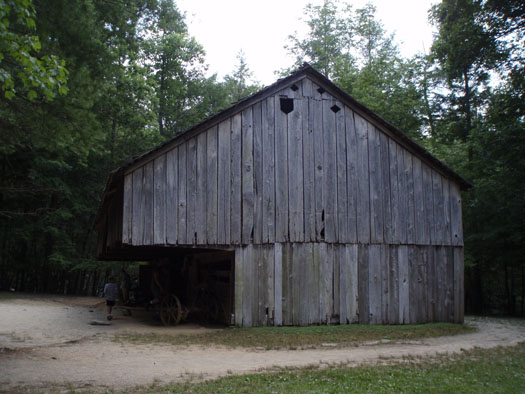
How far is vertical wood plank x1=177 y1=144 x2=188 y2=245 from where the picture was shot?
14.0 meters

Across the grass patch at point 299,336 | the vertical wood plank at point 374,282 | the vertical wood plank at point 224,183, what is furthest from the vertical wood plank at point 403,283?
the vertical wood plank at point 224,183

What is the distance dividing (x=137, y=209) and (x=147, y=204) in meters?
0.31

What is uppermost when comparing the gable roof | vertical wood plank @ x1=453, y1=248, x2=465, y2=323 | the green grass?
the gable roof

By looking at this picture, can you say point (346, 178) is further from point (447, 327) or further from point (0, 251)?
point (0, 251)

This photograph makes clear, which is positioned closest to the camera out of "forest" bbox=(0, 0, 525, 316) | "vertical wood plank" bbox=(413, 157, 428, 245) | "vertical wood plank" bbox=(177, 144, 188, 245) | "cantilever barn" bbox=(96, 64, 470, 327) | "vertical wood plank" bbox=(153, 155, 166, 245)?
"forest" bbox=(0, 0, 525, 316)

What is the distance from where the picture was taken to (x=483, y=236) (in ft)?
71.1

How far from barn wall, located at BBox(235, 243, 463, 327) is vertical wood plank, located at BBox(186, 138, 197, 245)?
1510 millimetres

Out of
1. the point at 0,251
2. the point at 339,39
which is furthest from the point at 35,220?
the point at 339,39

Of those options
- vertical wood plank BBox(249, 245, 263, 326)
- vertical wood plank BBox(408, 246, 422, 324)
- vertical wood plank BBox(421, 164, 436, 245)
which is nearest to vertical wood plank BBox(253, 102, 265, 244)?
vertical wood plank BBox(249, 245, 263, 326)

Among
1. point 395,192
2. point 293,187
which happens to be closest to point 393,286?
point 395,192

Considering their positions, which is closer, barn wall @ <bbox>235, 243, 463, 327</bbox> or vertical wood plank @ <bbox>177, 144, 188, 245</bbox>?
vertical wood plank @ <bbox>177, 144, 188, 245</bbox>

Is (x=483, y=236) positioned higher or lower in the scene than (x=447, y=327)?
higher

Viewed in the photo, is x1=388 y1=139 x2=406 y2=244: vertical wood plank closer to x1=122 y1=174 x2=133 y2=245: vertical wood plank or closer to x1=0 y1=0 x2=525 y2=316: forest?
x1=0 y1=0 x2=525 y2=316: forest

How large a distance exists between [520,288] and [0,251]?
3248 cm
